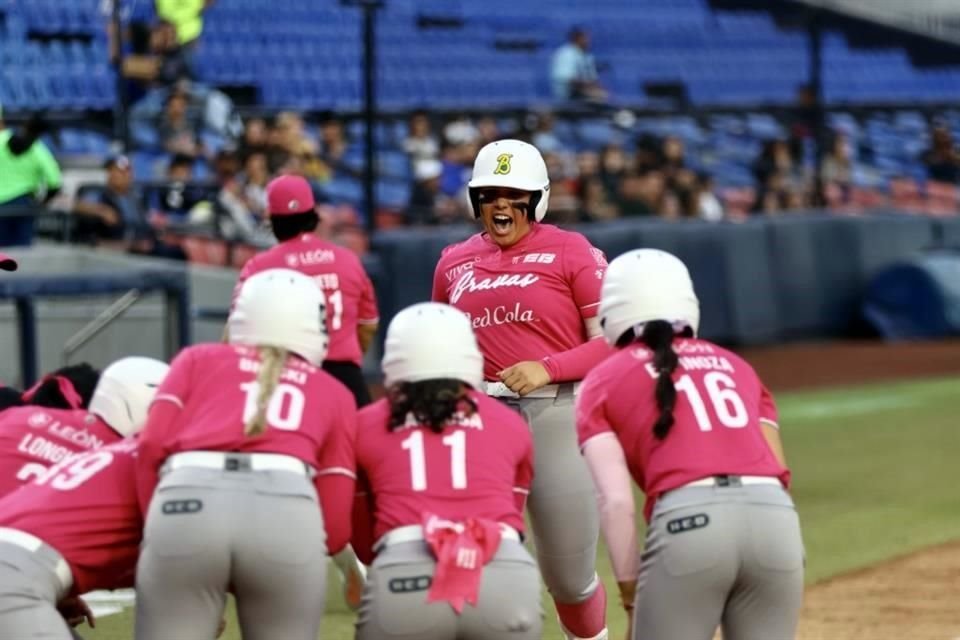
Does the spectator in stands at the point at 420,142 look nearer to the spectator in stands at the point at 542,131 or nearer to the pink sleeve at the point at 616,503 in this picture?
the spectator in stands at the point at 542,131

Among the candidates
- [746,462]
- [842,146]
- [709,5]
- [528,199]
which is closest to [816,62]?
[842,146]

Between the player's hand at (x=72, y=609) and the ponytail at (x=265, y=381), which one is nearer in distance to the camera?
the ponytail at (x=265, y=381)

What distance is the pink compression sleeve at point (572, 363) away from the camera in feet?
22.4

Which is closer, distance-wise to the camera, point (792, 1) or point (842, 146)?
point (842, 146)

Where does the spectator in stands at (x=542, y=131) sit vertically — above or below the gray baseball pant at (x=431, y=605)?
below

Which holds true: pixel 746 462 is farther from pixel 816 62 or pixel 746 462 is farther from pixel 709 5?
pixel 709 5

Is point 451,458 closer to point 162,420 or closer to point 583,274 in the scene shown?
point 162,420

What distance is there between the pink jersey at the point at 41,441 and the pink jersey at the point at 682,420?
161 centimetres

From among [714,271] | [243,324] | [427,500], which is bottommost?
[714,271]

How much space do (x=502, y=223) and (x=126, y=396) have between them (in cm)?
173

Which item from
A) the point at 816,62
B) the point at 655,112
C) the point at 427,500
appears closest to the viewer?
the point at 427,500

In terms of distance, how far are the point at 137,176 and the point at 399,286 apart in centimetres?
305

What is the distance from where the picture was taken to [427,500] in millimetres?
5188

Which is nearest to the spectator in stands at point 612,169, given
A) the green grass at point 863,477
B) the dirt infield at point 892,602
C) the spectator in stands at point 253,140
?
the green grass at point 863,477
